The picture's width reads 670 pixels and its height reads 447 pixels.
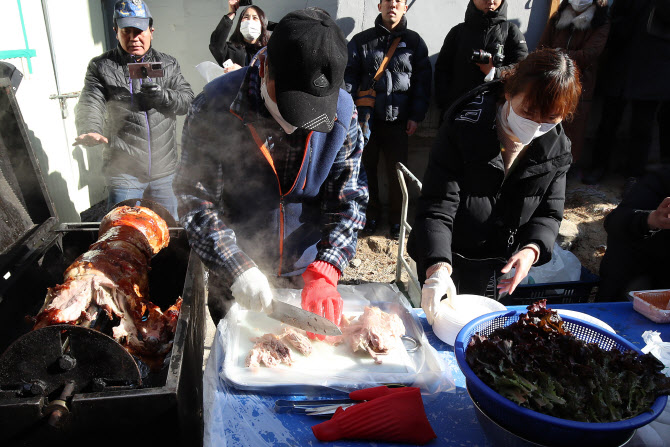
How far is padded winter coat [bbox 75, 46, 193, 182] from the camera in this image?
4.29 m

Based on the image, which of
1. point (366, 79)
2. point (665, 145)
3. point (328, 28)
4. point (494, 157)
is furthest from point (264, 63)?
point (665, 145)

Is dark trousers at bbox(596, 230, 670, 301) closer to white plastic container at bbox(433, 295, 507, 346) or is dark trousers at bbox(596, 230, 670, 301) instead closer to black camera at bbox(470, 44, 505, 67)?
white plastic container at bbox(433, 295, 507, 346)

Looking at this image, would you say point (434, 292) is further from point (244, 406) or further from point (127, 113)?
point (127, 113)

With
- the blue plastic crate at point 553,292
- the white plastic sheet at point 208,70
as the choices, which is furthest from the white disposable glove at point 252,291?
the white plastic sheet at point 208,70

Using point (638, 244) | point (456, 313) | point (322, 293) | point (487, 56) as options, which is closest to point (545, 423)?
point (456, 313)

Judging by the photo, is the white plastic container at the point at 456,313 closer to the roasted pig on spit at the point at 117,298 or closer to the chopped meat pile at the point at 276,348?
the chopped meat pile at the point at 276,348

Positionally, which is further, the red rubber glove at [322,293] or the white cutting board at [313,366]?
the red rubber glove at [322,293]

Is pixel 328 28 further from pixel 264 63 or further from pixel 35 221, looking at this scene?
pixel 35 221

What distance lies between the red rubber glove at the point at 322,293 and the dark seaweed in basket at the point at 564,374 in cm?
73

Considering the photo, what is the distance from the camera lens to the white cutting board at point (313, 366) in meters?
1.80

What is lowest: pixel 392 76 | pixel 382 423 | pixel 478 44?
pixel 382 423

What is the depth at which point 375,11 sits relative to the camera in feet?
19.6

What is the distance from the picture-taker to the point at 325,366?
75.1 inches

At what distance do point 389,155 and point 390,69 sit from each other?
1112 millimetres
